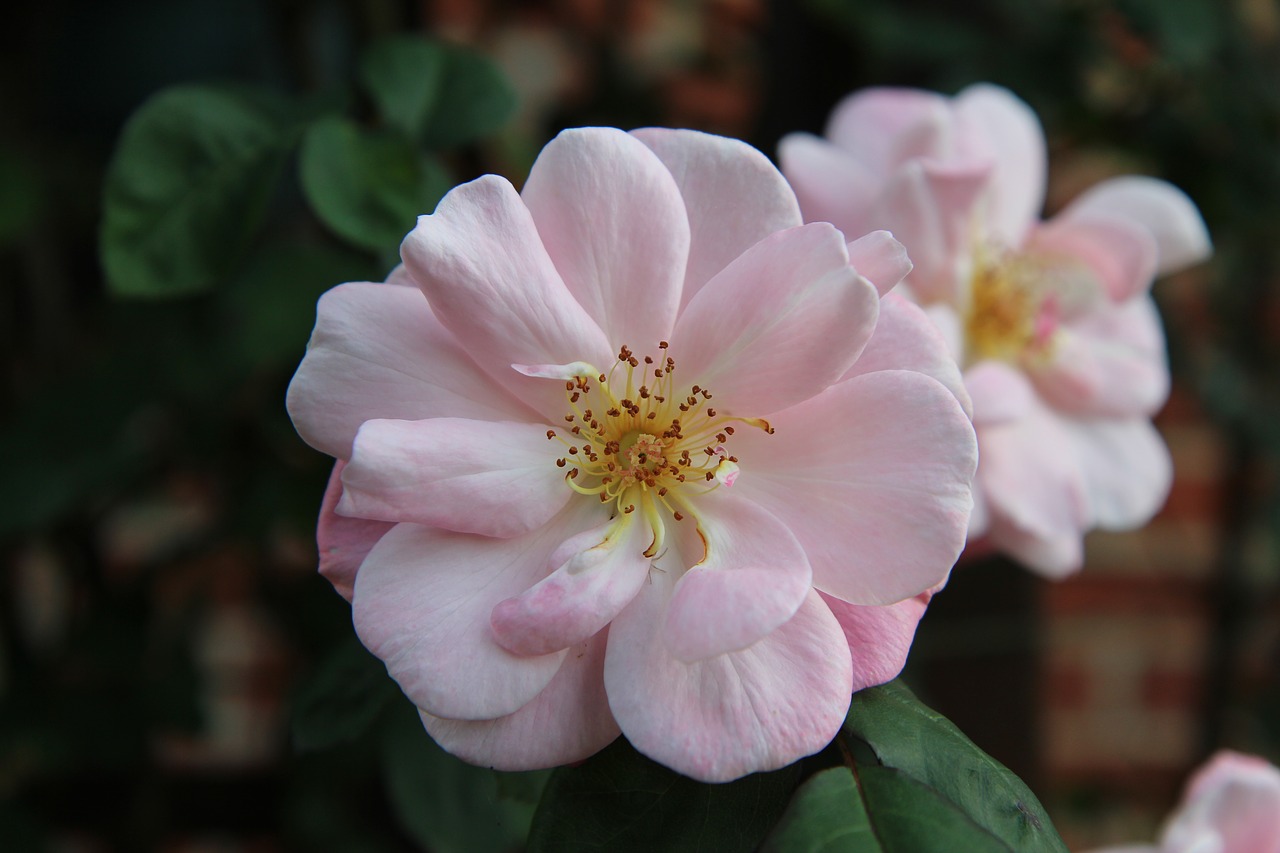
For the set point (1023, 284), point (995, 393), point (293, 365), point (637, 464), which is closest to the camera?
point (637, 464)

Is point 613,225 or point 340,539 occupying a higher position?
point 613,225

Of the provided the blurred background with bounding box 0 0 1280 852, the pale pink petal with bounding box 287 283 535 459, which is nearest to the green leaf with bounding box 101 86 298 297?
the blurred background with bounding box 0 0 1280 852

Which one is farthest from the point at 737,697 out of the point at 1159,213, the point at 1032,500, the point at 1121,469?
the point at 1159,213

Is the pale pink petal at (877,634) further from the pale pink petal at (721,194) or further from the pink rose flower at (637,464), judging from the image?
the pale pink petal at (721,194)

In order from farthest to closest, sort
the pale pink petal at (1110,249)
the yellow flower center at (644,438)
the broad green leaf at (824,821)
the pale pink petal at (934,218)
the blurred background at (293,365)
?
the blurred background at (293,365) → the pale pink petal at (1110,249) → the pale pink petal at (934,218) → the yellow flower center at (644,438) → the broad green leaf at (824,821)

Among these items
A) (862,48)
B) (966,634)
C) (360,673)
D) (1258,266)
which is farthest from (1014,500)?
(1258,266)

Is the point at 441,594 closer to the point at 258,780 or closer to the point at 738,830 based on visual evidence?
the point at 738,830

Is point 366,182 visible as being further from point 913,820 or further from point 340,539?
point 913,820

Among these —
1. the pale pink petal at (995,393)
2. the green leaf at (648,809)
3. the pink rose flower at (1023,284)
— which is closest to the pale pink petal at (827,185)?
the pink rose flower at (1023,284)
